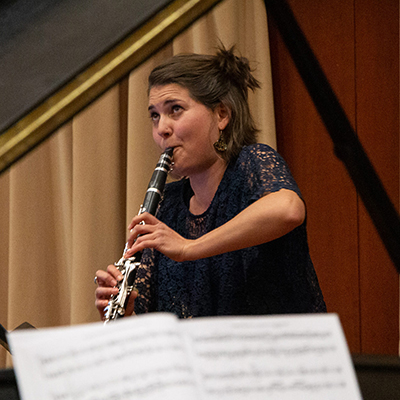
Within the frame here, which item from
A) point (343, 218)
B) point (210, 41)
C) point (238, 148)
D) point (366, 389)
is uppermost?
point (210, 41)

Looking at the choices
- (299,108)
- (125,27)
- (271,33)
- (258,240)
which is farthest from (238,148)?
(125,27)

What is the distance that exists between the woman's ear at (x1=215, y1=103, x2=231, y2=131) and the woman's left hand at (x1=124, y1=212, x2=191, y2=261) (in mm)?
368

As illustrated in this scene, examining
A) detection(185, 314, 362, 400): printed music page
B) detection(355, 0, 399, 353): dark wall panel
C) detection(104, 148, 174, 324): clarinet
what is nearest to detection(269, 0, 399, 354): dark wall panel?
detection(355, 0, 399, 353): dark wall panel

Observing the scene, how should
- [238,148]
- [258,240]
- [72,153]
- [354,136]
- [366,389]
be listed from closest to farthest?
1. [366,389]
2. [354,136]
3. [258,240]
4. [238,148]
5. [72,153]

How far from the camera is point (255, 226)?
0.94 metres

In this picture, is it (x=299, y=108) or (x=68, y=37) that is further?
(x=299, y=108)

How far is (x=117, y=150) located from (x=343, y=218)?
0.80 metres

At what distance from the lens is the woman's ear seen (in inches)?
47.9

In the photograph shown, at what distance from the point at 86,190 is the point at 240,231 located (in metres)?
0.83

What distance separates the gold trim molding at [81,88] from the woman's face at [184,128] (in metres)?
0.77

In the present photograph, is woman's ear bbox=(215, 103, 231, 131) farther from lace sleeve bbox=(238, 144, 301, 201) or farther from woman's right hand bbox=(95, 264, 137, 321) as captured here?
woman's right hand bbox=(95, 264, 137, 321)

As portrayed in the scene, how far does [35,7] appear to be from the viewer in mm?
251

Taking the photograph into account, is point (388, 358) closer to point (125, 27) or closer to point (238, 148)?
point (125, 27)

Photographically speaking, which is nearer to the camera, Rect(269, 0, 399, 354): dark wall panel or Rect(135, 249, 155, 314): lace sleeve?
Rect(135, 249, 155, 314): lace sleeve
